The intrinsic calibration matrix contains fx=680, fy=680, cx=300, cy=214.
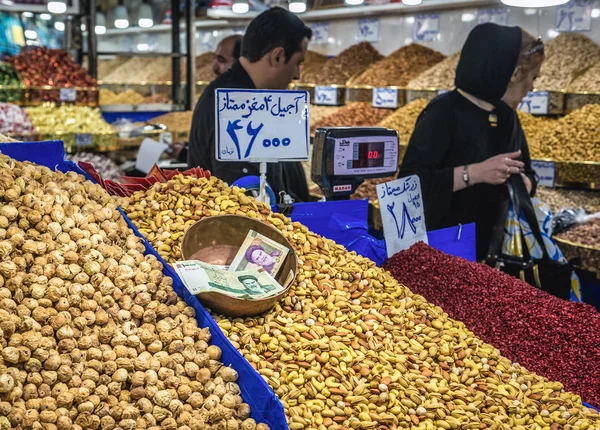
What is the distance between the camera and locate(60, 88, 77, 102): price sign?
547 cm

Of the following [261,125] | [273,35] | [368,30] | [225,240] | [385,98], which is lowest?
[225,240]

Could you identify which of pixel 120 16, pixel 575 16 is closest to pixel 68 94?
pixel 120 16

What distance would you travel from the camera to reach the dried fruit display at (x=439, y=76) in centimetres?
504

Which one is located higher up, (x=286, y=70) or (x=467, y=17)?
(x=467, y=17)

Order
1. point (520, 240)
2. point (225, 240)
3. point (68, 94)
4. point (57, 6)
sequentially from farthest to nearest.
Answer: point (57, 6) → point (68, 94) → point (520, 240) → point (225, 240)

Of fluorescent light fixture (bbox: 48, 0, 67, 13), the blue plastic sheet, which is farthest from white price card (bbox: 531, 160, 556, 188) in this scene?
fluorescent light fixture (bbox: 48, 0, 67, 13)

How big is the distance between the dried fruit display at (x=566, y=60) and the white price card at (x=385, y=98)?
109cm

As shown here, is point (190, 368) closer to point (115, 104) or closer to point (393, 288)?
point (393, 288)

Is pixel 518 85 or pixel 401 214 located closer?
pixel 401 214

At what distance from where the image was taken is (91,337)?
1.29 meters

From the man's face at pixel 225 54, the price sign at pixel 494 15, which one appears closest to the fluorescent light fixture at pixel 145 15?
the man's face at pixel 225 54

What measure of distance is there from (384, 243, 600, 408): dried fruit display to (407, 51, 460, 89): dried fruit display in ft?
9.82

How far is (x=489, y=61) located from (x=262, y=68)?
3.14 feet

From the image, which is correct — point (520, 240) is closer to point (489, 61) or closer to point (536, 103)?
point (489, 61)
